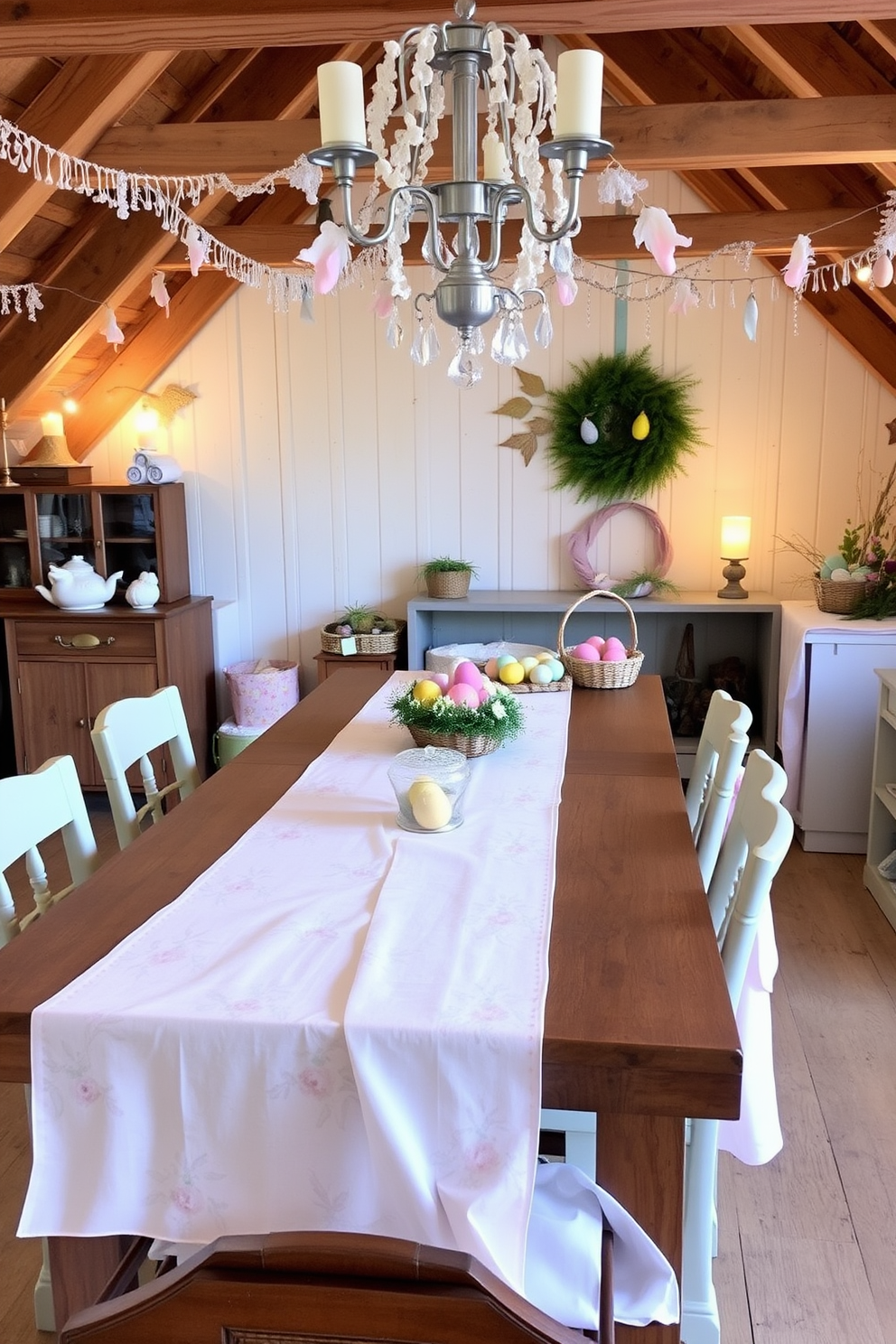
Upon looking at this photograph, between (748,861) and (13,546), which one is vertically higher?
(13,546)

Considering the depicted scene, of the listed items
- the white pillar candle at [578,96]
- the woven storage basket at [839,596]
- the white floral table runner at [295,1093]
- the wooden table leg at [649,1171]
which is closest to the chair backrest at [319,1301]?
the white floral table runner at [295,1093]

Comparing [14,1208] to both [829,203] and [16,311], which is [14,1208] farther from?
[829,203]

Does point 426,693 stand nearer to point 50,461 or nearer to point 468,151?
point 468,151

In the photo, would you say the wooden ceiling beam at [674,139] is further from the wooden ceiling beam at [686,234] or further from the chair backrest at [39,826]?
the chair backrest at [39,826]

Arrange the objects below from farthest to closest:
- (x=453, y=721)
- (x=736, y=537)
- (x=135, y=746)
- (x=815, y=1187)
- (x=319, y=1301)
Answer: (x=736, y=537) → (x=135, y=746) → (x=453, y=721) → (x=815, y=1187) → (x=319, y=1301)

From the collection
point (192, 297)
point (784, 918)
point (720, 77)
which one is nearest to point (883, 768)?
point (784, 918)

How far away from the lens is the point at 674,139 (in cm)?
324

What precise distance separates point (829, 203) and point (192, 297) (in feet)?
8.29

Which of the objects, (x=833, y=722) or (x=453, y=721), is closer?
(x=453, y=721)

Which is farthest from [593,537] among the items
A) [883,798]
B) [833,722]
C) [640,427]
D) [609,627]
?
[883,798]

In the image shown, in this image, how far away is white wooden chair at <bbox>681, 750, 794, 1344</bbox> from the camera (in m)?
1.63

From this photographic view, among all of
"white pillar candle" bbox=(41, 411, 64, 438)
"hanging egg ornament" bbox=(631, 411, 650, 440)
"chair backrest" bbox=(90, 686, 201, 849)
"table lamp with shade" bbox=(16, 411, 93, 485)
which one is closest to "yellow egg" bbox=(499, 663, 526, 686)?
"chair backrest" bbox=(90, 686, 201, 849)

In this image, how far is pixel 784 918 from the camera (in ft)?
11.4

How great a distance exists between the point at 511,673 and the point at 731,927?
139 cm
